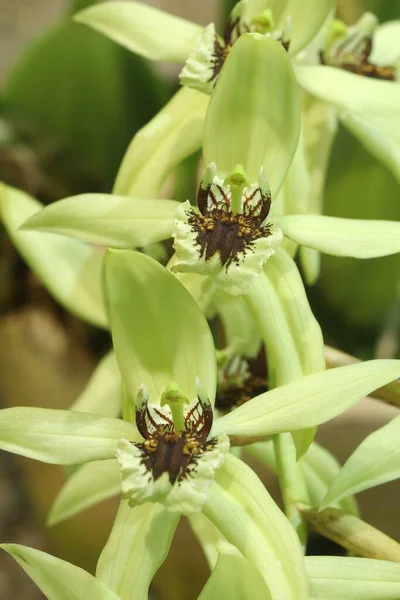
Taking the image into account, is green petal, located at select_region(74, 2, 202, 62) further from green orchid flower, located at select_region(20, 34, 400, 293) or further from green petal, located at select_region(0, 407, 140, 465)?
green petal, located at select_region(0, 407, 140, 465)

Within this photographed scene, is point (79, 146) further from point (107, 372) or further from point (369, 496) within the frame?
point (369, 496)

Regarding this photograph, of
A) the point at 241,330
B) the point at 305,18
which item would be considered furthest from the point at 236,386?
the point at 305,18

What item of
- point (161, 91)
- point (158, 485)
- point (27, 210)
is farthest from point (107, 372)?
point (161, 91)

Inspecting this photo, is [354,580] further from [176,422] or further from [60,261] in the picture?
[60,261]

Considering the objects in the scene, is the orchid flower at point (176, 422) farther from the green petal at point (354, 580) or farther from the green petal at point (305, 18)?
Result: the green petal at point (305, 18)

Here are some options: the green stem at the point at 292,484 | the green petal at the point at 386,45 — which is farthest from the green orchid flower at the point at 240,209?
the green petal at the point at 386,45

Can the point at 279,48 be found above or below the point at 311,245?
above
